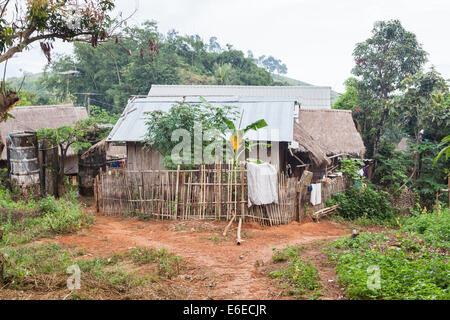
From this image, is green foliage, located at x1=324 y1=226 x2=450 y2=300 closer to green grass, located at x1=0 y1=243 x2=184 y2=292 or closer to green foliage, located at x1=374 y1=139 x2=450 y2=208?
green grass, located at x1=0 y1=243 x2=184 y2=292

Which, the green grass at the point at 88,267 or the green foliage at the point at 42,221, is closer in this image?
the green grass at the point at 88,267

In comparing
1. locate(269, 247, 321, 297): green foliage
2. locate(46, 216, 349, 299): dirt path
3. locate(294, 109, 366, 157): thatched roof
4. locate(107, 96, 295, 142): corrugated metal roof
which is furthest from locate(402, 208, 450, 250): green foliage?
locate(294, 109, 366, 157): thatched roof

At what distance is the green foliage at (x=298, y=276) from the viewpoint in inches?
186

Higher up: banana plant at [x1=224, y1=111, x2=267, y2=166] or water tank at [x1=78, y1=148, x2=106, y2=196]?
banana plant at [x1=224, y1=111, x2=267, y2=166]

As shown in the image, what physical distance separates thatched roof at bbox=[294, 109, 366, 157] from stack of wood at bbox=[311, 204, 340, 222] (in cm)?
363

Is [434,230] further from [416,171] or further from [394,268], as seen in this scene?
[416,171]

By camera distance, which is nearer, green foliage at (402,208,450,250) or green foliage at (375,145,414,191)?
green foliage at (402,208,450,250)

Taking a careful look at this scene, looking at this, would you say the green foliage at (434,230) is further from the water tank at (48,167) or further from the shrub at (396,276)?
the water tank at (48,167)

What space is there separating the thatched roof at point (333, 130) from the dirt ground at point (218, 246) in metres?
4.95

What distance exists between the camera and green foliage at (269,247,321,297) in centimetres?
474

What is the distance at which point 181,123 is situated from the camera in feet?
33.3

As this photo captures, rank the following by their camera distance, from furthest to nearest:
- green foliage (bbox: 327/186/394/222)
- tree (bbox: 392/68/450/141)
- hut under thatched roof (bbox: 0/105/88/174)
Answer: tree (bbox: 392/68/450/141) < hut under thatched roof (bbox: 0/105/88/174) < green foliage (bbox: 327/186/394/222)

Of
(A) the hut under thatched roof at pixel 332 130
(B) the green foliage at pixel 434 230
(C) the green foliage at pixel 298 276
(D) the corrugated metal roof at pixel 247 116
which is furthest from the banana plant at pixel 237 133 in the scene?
(C) the green foliage at pixel 298 276
